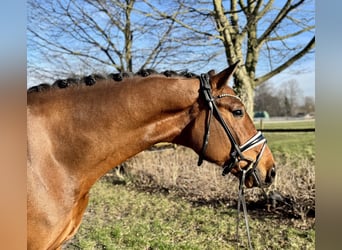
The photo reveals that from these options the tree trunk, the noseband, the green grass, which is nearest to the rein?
the noseband

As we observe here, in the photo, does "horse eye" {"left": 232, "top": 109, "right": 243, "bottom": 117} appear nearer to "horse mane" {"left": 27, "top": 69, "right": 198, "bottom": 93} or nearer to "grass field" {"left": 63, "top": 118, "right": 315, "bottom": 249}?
"horse mane" {"left": 27, "top": 69, "right": 198, "bottom": 93}

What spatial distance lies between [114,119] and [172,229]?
2.87 m

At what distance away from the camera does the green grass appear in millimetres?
3734

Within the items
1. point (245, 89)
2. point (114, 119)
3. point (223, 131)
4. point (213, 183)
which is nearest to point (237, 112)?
point (223, 131)

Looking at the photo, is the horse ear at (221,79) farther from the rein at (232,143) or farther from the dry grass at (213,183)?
the dry grass at (213,183)

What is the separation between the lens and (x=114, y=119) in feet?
5.96

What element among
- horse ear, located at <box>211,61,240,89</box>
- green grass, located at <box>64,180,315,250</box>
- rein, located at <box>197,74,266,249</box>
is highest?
horse ear, located at <box>211,61,240,89</box>

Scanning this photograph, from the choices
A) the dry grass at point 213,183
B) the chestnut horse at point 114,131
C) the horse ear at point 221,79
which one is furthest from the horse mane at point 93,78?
the dry grass at point 213,183

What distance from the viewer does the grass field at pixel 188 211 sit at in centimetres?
383

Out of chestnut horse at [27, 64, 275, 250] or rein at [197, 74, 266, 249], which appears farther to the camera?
rein at [197, 74, 266, 249]

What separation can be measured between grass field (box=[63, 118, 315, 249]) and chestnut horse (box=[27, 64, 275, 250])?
7.00ft

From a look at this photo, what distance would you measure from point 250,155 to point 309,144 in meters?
6.77

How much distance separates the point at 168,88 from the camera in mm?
1881
